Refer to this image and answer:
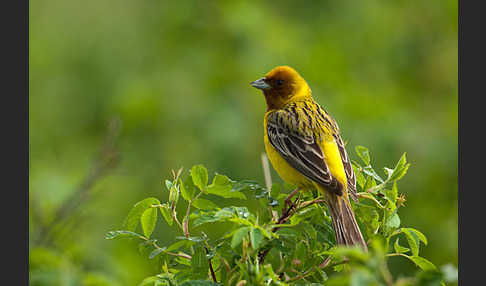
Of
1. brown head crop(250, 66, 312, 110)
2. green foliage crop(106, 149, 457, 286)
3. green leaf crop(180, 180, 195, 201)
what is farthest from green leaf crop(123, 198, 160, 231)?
brown head crop(250, 66, 312, 110)

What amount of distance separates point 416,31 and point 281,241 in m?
8.75

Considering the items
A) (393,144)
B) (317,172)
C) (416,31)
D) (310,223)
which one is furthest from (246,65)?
(310,223)

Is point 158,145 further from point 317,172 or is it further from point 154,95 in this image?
point 317,172

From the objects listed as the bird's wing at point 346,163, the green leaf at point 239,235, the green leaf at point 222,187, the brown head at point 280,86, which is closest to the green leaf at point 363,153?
the bird's wing at point 346,163

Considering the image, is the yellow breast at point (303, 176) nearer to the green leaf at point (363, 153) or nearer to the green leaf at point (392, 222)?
the green leaf at point (363, 153)

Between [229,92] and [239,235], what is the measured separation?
6410 mm

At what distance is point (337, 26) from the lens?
1112 centimetres

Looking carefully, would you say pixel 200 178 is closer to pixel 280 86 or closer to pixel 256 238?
pixel 256 238

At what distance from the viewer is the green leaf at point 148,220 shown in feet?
10.6

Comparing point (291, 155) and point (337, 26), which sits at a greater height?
point (337, 26)

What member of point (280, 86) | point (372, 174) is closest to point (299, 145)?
point (280, 86)

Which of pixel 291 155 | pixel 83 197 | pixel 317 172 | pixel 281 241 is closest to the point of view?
pixel 281 241

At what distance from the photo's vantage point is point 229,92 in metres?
9.16

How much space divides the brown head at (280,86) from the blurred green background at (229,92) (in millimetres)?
1888
